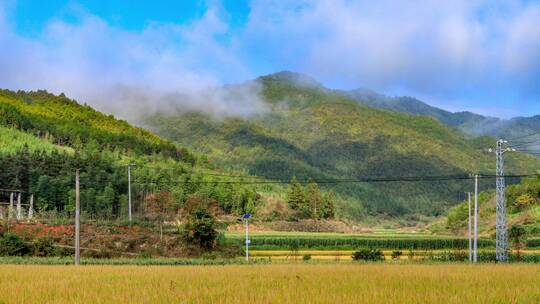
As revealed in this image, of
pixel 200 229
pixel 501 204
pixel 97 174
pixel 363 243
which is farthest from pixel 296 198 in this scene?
pixel 501 204

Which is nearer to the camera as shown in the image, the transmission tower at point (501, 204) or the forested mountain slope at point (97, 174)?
the transmission tower at point (501, 204)

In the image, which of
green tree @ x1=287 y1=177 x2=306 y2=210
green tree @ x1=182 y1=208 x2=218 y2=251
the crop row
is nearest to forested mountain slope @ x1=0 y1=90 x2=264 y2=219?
green tree @ x1=182 y1=208 x2=218 y2=251

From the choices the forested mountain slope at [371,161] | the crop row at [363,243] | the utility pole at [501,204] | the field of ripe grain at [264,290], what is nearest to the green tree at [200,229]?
the field of ripe grain at [264,290]

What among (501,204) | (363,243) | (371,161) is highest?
(371,161)

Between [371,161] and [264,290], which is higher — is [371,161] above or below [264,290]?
above

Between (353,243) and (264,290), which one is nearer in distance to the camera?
(264,290)

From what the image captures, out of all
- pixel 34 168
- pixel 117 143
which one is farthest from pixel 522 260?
pixel 117 143

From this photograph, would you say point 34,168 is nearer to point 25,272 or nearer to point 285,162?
point 25,272

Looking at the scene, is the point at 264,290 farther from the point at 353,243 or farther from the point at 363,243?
the point at 363,243

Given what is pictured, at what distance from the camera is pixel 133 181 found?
67062 millimetres

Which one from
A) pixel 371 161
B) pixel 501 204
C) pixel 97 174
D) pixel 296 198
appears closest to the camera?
pixel 501 204

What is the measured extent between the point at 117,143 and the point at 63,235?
69137 mm

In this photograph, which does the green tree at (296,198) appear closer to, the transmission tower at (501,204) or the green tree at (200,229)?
the green tree at (200,229)

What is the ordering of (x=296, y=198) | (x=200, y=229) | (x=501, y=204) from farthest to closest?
1. (x=296, y=198)
2. (x=200, y=229)
3. (x=501, y=204)
